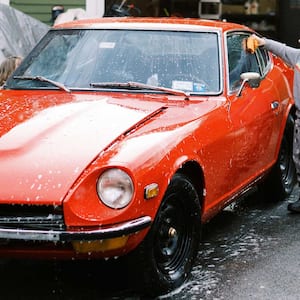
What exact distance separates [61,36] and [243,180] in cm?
184

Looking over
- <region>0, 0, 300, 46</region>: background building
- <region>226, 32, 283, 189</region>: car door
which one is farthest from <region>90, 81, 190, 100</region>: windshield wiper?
<region>0, 0, 300, 46</region>: background building

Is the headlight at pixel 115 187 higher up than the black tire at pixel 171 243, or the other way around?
the headlight at pixel 115 187

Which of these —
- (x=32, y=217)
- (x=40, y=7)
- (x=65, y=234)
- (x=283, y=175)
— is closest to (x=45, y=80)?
(x=32, y=217)

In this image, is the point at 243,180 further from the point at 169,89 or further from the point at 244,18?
the point at 244,18

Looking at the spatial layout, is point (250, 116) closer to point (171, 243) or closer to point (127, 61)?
point (127, 61)

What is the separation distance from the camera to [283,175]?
22.0 feet

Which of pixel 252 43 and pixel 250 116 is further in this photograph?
pixel 252 43

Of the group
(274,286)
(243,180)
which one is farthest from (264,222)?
(274,286)

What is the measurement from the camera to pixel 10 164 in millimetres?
3904

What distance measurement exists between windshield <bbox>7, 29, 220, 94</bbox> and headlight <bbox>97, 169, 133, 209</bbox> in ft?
4.82

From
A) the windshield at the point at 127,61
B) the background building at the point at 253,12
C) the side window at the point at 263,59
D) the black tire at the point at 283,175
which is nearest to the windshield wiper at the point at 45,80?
the windshield at the point at 127,61

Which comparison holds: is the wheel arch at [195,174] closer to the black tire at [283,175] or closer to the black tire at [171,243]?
the black tire at [171,243]

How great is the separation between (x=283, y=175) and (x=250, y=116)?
1449 millimetres

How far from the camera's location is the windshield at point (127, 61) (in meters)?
5.20
